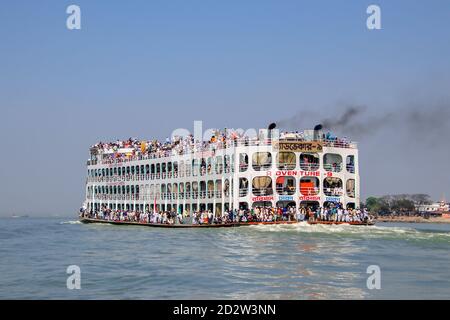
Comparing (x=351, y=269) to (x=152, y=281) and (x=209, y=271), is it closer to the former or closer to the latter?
(x=209, y=271)

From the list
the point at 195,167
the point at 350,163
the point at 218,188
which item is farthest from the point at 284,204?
the point at 195,167

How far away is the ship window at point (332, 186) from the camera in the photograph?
1658 inches

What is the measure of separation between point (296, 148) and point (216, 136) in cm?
1126

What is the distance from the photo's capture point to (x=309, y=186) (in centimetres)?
4153

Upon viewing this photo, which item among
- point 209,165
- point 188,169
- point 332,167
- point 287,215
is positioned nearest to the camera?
point 287,215

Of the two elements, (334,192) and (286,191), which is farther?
(334,192)

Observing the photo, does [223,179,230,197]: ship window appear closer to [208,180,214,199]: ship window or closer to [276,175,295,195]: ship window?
[208,180,214,199]: ship window

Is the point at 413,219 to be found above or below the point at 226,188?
below

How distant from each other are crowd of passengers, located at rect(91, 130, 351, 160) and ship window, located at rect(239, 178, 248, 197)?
268 centimetres

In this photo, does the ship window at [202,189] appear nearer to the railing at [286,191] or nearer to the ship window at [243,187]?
the ship window at [243,187]

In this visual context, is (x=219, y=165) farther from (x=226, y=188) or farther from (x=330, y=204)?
(x=330, y=204)

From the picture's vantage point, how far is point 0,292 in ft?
58.7

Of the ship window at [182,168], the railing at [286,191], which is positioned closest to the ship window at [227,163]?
the railing at [286,191]

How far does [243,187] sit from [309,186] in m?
4.58
